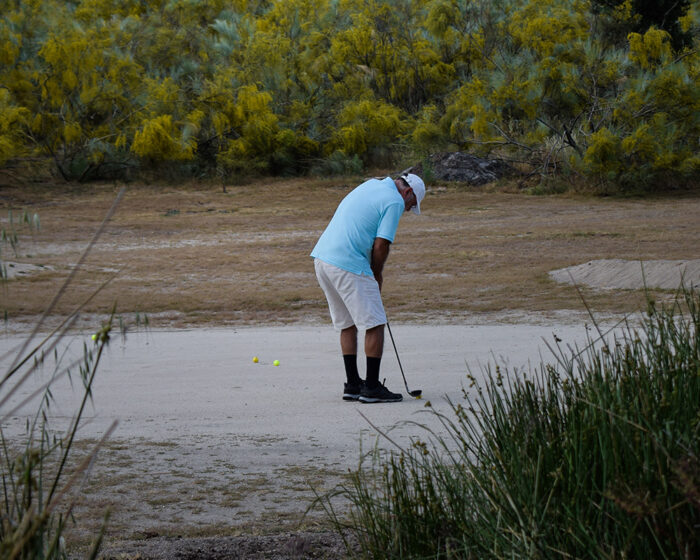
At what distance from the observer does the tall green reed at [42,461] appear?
195cm

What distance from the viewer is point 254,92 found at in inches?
1115

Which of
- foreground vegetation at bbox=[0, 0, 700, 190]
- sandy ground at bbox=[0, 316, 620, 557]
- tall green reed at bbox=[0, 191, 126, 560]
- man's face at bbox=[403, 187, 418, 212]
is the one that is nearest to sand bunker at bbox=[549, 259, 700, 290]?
sandy ground at bbox=[0, 316, 620, 557]

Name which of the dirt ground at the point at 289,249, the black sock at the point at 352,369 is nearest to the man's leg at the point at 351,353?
the black sock at the point at 352,369

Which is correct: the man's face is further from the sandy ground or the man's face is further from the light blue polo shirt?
the sandy ground

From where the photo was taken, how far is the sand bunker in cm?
1151

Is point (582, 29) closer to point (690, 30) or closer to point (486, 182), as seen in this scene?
point (690, 30)

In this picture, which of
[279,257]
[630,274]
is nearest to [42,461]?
[630,274]

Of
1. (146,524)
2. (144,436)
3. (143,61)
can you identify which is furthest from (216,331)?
(143,61)

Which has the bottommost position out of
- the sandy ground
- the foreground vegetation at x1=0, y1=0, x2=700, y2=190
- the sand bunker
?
the sand bunker

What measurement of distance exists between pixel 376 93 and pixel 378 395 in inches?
1034

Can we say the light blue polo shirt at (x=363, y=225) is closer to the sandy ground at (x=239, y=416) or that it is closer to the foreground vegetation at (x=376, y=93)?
the sandy ground at (x=239, y=416)

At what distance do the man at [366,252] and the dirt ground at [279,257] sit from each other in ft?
4.92

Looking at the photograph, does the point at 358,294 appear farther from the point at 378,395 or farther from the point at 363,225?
the point at 378,395

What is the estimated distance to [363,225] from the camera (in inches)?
255
